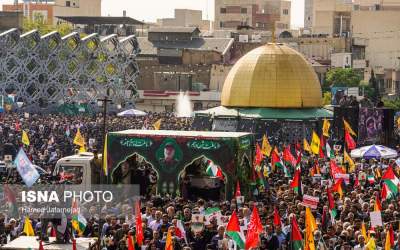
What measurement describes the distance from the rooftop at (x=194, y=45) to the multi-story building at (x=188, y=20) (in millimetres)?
57243

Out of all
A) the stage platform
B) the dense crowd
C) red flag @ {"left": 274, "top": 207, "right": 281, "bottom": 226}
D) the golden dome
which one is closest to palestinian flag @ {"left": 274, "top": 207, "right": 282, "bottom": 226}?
red flag @ {"left": 274, "top": 207, "right": 281, "bottom": 226}

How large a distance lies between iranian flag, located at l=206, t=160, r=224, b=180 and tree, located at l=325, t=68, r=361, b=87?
2651 inches

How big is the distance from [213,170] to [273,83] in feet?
91.4

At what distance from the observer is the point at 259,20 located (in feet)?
518

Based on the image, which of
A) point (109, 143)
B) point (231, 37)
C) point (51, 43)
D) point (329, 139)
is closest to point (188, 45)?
point (231, 37)

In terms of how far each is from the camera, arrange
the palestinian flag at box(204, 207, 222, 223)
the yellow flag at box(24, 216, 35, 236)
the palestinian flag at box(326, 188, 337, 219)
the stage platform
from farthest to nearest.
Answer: the palestinian flag at box(326, 188, 337, 219) < the palestinian flag at box(204, 207, 222, 223) < the yellow flag at box(24, 216, 35, 236) < the stage platform

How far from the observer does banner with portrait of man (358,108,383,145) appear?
171 feet

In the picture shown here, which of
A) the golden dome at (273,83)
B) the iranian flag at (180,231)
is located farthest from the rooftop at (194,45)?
the iranian flag at (180,231)

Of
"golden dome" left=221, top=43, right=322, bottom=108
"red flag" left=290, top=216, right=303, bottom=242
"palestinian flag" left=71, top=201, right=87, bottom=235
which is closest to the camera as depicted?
"red flag" left=290, top=216, right=303, bottom=242

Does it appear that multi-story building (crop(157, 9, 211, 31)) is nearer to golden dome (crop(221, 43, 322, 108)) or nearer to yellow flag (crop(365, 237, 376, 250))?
golden dome (crop(221, 43, 322, 108))

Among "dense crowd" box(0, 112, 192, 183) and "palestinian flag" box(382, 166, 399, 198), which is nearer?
"palestinian flag" box(382, 166, 399, 198)

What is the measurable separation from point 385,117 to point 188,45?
196 ft

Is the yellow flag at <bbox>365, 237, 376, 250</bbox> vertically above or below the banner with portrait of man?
above

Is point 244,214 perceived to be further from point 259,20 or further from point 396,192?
point 259,20
